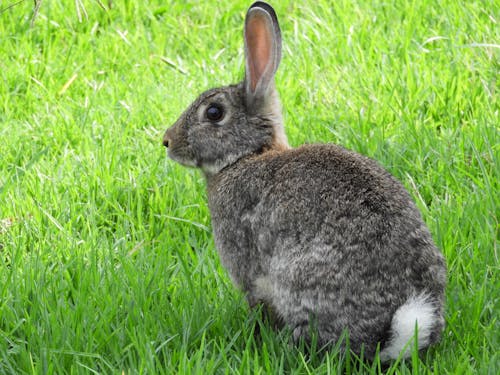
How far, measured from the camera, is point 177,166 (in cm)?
566

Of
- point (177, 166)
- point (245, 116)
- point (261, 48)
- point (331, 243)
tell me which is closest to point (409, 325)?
point (331, 243)

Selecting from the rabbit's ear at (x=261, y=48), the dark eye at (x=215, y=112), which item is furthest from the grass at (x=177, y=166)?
the rabbit's ear at (x=261, y=48)

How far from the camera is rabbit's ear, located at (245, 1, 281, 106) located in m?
4.67

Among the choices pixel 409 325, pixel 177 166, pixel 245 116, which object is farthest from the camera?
pixel 177 166

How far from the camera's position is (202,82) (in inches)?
258

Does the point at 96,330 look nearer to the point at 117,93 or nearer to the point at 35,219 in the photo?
the point at 35,219

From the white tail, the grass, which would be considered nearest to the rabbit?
the white tail

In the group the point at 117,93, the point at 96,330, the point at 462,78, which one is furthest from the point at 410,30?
the point at 96,330

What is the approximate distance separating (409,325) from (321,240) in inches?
19.4

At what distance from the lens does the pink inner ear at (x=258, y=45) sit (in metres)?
4.69

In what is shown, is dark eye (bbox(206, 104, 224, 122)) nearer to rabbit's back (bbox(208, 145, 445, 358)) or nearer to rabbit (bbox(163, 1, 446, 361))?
rabbit (bbox(163, 1, 446, 361))

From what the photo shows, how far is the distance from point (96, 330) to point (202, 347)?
513mm

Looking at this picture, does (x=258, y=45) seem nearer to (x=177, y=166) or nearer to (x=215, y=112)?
(x=215, y=112)

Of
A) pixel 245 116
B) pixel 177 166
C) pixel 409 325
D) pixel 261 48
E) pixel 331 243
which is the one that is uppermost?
pixel 261 48
